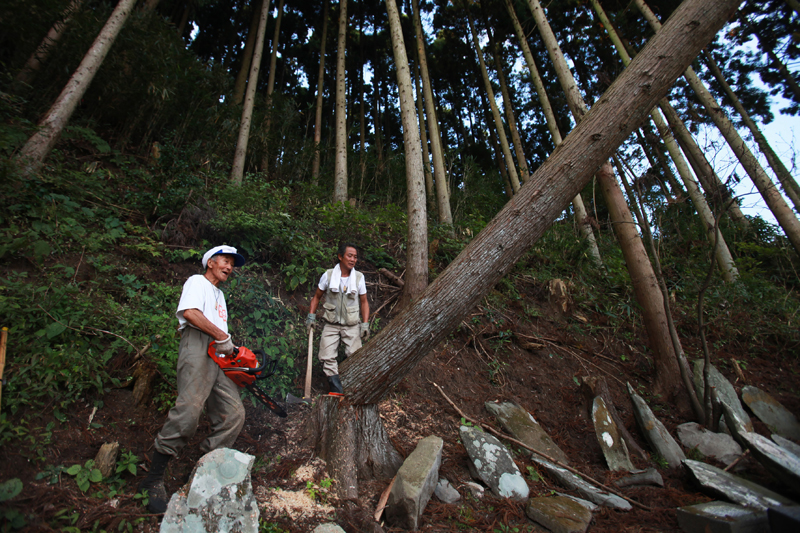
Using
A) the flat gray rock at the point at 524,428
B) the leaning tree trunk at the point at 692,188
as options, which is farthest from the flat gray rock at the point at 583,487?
the leaning tree trunk at the point at 692,188

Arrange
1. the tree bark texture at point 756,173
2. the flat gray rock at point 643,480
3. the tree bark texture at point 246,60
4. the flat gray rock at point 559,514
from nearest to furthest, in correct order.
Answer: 1. the flat gray rock at point 559,514
2. the flat gray rock at point 643,480
3. the tree bark texture at point 756,173
4. the tree bark texture at point 246,60

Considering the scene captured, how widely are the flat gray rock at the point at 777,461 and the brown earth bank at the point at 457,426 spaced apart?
0.31m

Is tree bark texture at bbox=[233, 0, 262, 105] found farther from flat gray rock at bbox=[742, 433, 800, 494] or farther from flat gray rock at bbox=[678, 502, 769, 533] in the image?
flat gray rock at bbox=[742, 433, 800, 494]

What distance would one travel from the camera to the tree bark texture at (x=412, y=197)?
5031 mm

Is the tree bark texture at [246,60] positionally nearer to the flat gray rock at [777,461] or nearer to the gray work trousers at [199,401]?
the gray work trousers at [199,401]

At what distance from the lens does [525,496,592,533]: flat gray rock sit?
2.59 metres

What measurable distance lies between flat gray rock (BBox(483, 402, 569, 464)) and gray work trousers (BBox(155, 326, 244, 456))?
2.77 metres

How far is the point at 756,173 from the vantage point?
22.2 ft

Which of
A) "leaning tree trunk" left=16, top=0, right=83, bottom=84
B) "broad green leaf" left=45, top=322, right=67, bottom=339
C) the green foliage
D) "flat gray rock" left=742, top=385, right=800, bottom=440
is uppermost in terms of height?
"leaning tree trunk" left=16, top=0, right=83, bottom=84

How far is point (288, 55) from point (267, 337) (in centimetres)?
1453

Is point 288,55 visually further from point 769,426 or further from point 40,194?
point 769,426

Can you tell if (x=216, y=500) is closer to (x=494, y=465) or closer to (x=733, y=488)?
(x=494, y=465)

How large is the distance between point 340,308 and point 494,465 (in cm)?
210

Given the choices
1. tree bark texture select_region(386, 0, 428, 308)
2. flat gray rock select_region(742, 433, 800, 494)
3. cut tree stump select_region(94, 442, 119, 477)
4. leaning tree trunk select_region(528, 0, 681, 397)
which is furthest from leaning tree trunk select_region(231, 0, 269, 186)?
flat gray rock select_region(742, 433, 800, 494)
